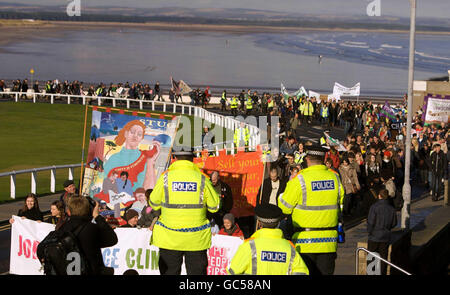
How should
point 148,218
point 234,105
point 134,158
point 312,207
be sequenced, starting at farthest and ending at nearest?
point 234,105
point 134,158
point 148,218
point 312,207

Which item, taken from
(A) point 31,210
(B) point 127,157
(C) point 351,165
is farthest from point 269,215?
(C) point 351,165

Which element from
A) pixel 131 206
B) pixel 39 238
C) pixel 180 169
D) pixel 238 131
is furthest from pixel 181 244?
pixel 238 131

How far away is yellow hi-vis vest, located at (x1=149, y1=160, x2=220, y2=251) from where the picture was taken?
27.4 feet

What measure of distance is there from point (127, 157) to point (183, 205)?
5445 millimetres

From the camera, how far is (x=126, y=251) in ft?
36.0

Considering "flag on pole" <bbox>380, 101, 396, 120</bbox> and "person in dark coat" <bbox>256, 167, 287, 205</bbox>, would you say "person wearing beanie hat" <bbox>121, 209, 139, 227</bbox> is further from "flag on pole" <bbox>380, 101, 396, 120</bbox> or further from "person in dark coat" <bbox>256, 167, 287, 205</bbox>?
"flag on pole" <bbox>380, 101, 396, 120</bbox>

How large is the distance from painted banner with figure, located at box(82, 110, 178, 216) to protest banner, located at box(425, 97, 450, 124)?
66.4 feet

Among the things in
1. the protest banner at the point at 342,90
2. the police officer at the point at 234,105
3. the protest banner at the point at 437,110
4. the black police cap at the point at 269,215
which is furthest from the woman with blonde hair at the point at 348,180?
the police officer at the point at 234,105

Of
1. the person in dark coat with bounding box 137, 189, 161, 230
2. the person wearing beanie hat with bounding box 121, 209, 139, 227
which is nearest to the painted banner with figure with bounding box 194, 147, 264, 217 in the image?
the person wearing beanie hat with bounding box 121, 209, 139, 227

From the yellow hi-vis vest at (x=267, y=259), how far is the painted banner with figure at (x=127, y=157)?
22.5 feet

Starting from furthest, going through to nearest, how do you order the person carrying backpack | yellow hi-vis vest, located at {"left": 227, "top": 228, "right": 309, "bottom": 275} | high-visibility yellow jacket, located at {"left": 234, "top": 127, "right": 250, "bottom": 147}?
1. high-visibility yellow jacket, located at {"left": 234, "top": 127, "right": 250, "bottom": 147}
2. the person carrying backpack
3. yellow hi-vis vest, located at {"left": 227, "top": 228, "right": 309, "bottom": 275}

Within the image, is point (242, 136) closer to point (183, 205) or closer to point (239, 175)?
point (239, 175)

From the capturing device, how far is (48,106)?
4828 centimetres

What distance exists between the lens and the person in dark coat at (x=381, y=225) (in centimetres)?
1216
